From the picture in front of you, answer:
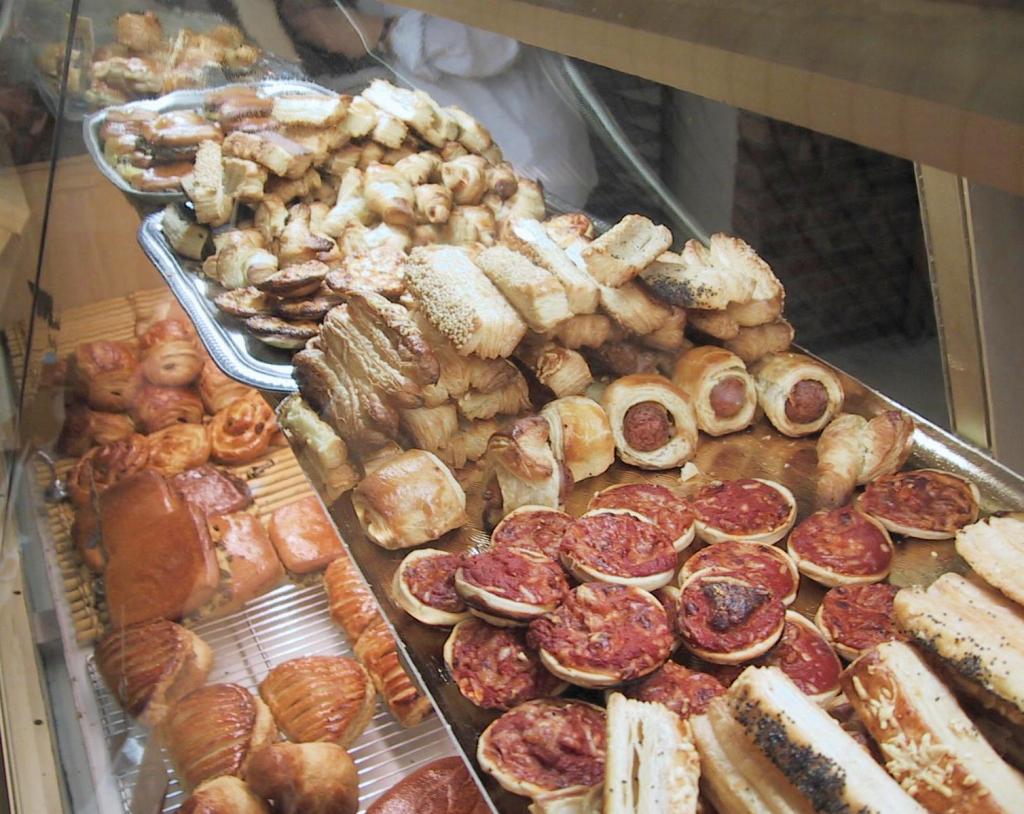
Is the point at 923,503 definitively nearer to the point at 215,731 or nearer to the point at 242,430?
Answer: the point at 215,731

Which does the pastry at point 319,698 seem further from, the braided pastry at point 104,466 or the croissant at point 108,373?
the croissant at point 108,373

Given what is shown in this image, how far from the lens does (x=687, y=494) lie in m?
1.98

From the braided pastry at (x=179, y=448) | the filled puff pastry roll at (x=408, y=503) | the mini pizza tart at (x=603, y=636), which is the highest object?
the mini pizza tart at (x=603, y=636)

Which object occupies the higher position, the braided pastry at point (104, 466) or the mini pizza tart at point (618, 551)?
the mini pizza tart at point (618, 551)

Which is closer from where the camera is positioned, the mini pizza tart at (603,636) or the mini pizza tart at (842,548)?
the mini pizza tart at (603,636)

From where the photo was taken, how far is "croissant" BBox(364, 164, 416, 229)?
280 cm

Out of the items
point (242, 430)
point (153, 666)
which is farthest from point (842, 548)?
point (242, 430)

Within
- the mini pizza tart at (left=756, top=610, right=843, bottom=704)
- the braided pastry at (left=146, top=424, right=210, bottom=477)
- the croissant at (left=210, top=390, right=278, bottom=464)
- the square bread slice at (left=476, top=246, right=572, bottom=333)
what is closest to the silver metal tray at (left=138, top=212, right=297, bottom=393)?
the croissant at (left=210, top=390, right=278, bottom=464)

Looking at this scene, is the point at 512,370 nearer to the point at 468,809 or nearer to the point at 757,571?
the point at 757,571

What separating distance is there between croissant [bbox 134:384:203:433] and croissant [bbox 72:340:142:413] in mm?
39

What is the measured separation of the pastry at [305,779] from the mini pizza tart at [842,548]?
3.21 feet

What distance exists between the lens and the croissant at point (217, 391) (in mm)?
2678

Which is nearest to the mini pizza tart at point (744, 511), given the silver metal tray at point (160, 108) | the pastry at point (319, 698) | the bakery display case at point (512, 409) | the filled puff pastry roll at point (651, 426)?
the bakery display case at point (512, 409)

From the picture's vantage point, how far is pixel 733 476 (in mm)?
2043
